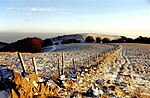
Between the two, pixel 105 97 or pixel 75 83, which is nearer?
pixel 105 97

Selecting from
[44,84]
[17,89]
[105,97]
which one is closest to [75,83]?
[105,97]

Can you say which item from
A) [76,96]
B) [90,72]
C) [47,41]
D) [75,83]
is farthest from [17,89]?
[47,41]

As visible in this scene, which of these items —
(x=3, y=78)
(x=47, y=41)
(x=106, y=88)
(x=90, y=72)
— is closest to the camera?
(x=3, y=78)

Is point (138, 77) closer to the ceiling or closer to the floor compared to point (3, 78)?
closer to the floor

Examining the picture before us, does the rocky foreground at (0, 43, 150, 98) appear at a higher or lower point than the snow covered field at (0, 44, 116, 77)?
higher

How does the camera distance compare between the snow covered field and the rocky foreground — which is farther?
the snow covered field

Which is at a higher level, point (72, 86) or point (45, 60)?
point (72, 86)

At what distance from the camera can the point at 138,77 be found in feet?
78.5

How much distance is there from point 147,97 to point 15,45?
→ 2974 inches

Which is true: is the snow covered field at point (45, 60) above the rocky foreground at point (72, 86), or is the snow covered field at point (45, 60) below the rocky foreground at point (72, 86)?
below

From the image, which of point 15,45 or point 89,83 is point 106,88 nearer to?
point 89,83

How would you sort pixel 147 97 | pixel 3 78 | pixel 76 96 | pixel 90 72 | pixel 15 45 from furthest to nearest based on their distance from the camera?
1. pixel 15 45
2. pixel 90 72
3. pixel 147 97
4. pixel 76 96
5. pixel 3 78

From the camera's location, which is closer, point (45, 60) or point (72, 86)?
point (72, 86)

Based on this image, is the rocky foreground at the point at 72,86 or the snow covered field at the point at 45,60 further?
the snow covered field at the point at 45,60
